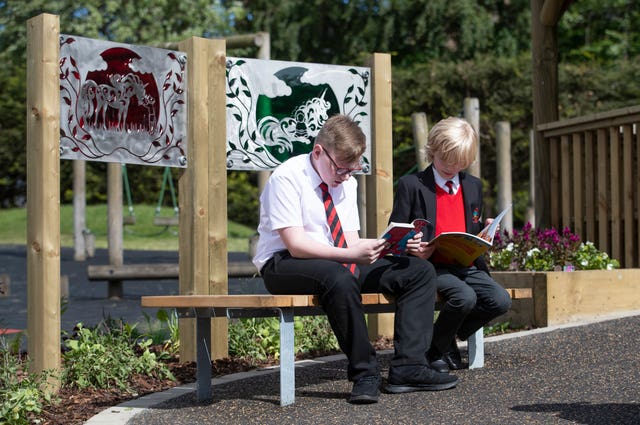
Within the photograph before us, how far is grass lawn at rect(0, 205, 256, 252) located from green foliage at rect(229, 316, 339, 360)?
12.6m

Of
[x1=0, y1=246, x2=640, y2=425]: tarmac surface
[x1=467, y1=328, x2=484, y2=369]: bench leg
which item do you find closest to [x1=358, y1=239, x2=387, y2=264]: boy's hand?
[x1=0, y1=246, x2=640, y2=425]: tarmac surface

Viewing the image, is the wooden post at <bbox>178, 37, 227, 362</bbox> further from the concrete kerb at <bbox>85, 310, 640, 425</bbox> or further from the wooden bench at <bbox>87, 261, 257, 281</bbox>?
the wooden bench at <bbox>87, 261, 257, 281</bbox>

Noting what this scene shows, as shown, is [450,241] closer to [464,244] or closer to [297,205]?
[464,244]

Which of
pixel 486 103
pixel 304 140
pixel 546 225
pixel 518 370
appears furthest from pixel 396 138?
pixel 518 370

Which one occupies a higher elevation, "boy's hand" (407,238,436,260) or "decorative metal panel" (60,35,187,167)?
"decorative metal panel" (60,35,187,167)

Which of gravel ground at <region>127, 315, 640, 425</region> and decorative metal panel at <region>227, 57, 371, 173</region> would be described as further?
decorative metal panel at <region>227, 57, 371, 173</region>

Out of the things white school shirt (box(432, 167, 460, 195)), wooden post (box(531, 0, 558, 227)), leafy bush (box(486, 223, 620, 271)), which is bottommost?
leafy bush (box(486, 223, 620, 271))

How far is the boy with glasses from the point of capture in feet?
Result: 14.5

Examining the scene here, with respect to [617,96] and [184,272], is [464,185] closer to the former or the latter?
[184,272]

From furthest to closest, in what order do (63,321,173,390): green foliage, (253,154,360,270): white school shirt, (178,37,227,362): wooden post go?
(178,37,227,362): wooden post
(63,321,173,390): green foliage
(253,154,360,270): white school shirt

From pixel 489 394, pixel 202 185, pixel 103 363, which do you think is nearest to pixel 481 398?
pixel 489 394

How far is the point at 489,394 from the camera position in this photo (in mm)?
4535

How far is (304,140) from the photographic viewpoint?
6.24 meters

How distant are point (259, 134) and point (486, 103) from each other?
13030 millimetres
